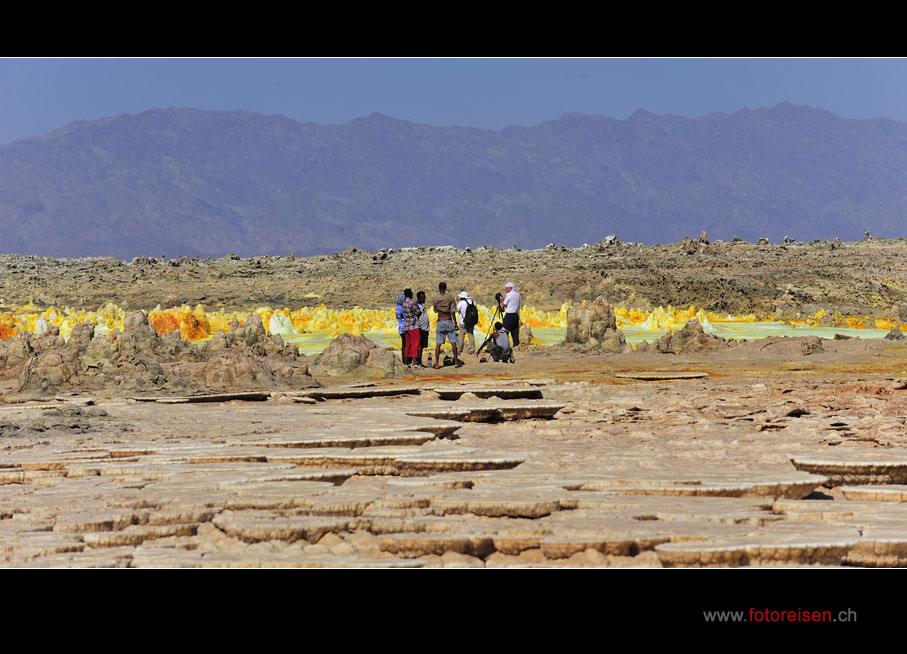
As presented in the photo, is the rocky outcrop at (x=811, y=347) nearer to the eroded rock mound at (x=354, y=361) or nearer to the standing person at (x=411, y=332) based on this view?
the standing person at (x=411, y=332)

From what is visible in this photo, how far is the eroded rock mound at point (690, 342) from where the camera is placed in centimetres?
1645

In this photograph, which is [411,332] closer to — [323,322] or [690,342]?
[690,342]

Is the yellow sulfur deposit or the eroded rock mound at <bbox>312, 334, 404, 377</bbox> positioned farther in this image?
the yellow sulfur deposit

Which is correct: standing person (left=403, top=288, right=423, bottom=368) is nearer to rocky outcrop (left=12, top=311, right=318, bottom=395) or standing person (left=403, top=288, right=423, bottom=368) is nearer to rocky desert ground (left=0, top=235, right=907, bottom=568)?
rocky desert ground (left=0, top=235, right=907, bottom=568)

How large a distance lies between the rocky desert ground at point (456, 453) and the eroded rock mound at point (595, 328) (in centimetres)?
4

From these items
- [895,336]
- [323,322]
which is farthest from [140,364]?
[895,336]

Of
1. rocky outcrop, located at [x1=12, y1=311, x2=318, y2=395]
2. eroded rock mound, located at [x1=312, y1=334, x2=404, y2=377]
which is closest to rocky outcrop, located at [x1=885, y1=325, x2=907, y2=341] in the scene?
eroded rock mound, located at [x1=312, y1=334, x2=404, y2=377]

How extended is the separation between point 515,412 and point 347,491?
3.90 meters

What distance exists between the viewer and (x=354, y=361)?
14242mm

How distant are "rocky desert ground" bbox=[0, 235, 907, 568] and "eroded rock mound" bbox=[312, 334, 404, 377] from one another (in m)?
0.03

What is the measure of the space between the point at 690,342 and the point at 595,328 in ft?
4.42

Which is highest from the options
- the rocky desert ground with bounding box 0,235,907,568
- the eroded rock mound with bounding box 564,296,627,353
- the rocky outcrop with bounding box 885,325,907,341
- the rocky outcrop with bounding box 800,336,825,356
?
the eroded rock mound with bounding box 564,296,627,353

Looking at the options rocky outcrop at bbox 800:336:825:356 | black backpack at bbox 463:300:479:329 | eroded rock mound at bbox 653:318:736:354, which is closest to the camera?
rocky outcrop at bbox 800:336:825:356

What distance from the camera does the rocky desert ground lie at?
4199mm
